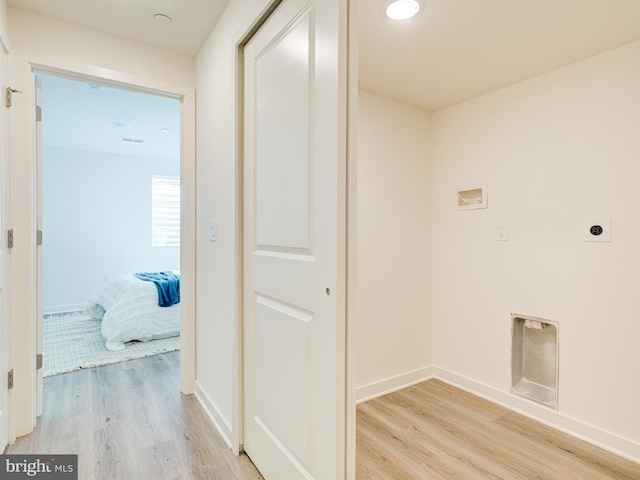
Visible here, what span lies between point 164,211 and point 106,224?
2.95 ft

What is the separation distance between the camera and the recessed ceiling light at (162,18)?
192 cm

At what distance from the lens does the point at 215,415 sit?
6.57 ft

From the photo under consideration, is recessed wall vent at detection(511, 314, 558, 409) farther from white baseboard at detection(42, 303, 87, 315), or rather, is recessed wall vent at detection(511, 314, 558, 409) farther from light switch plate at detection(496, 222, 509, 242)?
white baseboard at detection(42, 303, 87, 315)

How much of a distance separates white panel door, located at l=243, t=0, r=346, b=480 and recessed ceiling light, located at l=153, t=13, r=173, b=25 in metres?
0.63

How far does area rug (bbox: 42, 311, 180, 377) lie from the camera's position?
2940 mm

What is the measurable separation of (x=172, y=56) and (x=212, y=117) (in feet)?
2.09

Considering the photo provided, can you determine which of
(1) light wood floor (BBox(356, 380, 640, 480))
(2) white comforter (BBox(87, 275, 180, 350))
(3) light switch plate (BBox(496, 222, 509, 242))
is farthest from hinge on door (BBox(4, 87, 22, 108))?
(3) light switch plate (BBox(496, 222, 509, 242))

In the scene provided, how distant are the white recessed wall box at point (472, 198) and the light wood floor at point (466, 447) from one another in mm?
1403

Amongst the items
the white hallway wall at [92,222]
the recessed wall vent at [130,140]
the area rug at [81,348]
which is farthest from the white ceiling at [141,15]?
the white hallway wall at [92,222]

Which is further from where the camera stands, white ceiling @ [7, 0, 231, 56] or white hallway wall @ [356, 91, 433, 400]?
white hallway wall @ [356, 91, 433, 400]

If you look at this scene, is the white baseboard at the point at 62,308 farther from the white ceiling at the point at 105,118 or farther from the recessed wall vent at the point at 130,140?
the recessed wall vent at the point at 130,140

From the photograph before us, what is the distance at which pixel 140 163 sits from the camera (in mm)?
5707

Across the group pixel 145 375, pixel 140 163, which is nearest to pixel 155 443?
pixel 145 375

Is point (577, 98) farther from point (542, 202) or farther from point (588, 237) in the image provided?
point (588, 237)
